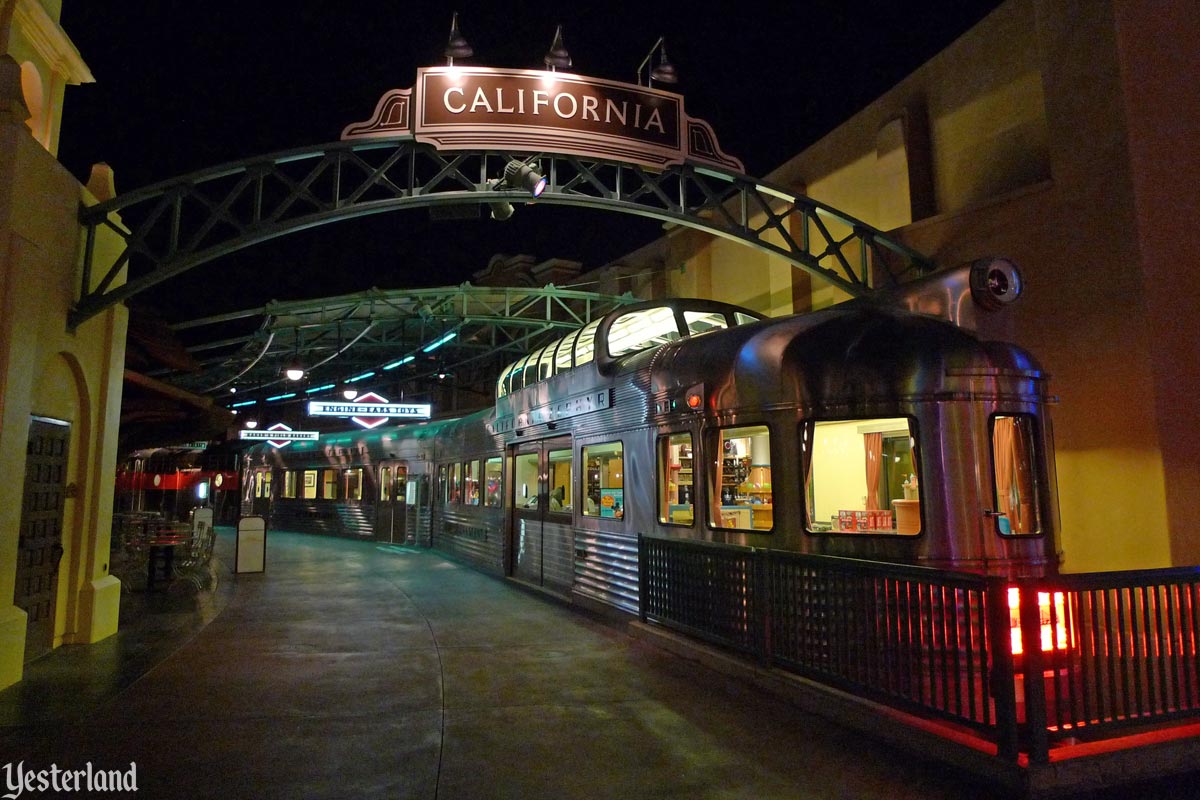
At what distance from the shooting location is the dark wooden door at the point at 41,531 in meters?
6.43

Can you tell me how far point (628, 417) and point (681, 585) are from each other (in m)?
2.10

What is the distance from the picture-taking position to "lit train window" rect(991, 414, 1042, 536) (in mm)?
5574

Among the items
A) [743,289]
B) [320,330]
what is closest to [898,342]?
[743,289]

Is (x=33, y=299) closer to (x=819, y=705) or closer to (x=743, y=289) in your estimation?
(x=819, y=705)

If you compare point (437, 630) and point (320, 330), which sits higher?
point (320, 330)

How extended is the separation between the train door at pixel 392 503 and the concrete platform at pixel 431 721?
33.9 ft

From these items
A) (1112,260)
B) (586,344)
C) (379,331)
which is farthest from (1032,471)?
(379,331)

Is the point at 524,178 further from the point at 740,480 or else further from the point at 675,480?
the point at 740,480

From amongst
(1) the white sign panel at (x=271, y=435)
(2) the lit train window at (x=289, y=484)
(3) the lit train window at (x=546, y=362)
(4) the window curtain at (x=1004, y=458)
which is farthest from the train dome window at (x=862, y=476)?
(2) the lit train window at (x=289, y=484)

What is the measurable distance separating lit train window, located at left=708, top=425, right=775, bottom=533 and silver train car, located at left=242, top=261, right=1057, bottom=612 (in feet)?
0.04

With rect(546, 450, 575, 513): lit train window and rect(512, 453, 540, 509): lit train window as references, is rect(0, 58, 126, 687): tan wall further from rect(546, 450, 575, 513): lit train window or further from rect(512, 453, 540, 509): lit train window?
rect(512, 453, 540, 509): lit train window

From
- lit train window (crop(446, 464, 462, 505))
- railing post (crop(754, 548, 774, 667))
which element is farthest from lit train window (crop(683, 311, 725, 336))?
lit train window (crop(446, 464, 462, 505))

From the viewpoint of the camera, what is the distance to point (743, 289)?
50.3ft

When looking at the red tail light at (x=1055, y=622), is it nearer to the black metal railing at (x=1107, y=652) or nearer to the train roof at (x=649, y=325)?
the black metal railing at (x=1107, y=652)
